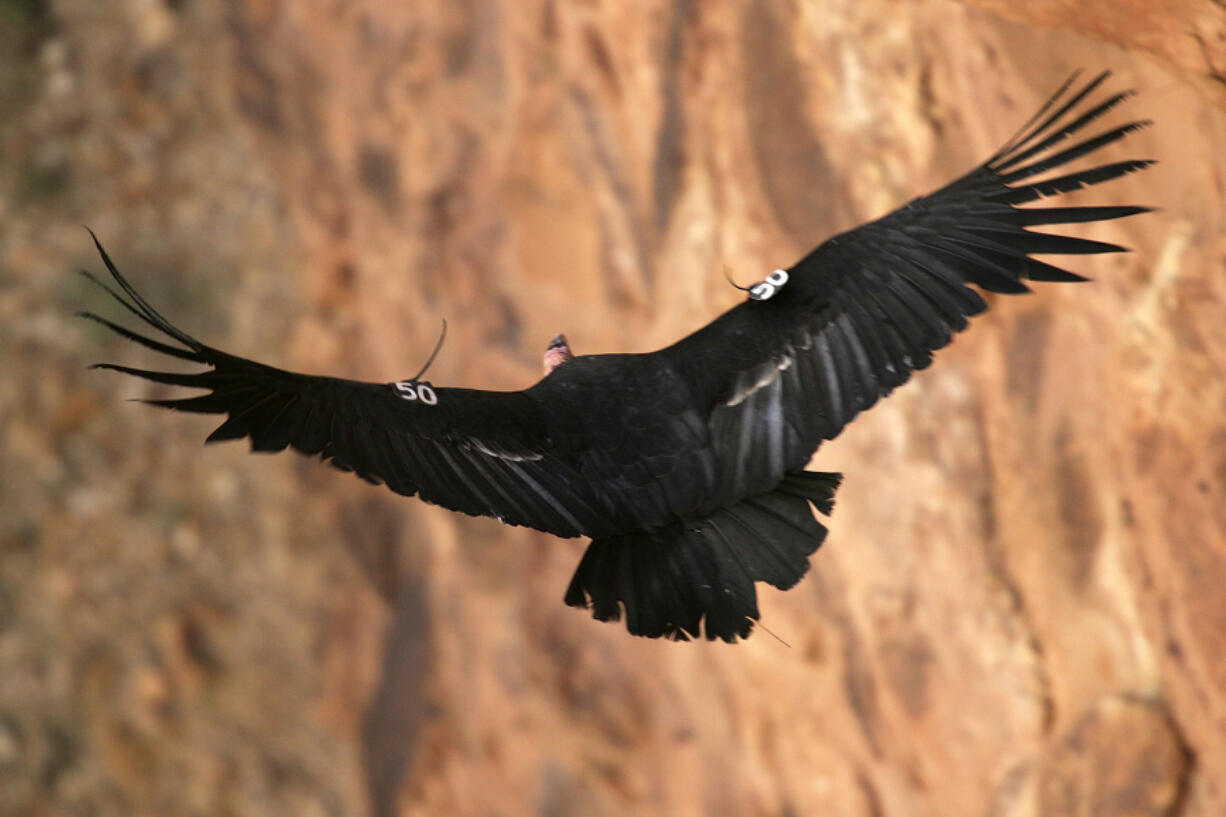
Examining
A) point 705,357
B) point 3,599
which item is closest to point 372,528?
point 3,599

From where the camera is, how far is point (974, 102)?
269cm

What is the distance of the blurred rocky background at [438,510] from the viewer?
2965 mm

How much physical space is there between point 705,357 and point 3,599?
253 cm

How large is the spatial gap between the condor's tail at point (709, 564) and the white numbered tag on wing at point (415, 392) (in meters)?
0.28

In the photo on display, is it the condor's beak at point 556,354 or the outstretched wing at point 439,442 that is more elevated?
the condor's beak at point 556,354

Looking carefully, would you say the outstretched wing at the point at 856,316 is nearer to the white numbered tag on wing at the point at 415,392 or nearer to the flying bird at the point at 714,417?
the flying bird at the point at 714,417

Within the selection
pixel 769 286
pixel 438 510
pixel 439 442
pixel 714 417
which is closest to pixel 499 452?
pixel 439 442

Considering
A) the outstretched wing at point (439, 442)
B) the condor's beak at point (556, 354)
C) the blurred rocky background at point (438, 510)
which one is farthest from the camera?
the blurred rocky background at point (438, 510)

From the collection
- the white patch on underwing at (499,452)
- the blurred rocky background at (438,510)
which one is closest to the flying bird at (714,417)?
the white patch on underwing at (499,452)

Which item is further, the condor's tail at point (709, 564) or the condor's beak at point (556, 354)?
the condor's beak at point (556, 354)

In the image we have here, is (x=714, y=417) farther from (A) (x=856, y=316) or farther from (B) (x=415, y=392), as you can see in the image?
(B) (x=415, y=392)

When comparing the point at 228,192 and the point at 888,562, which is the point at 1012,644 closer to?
the point at 888,562

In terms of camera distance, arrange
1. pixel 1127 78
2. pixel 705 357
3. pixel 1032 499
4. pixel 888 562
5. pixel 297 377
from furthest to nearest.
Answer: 1. pixel 888 562
2. pixel 1032 499
3. pixel 1127 78
4. pixel 705 357
5. pixel 297 377

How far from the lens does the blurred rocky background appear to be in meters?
2.96
